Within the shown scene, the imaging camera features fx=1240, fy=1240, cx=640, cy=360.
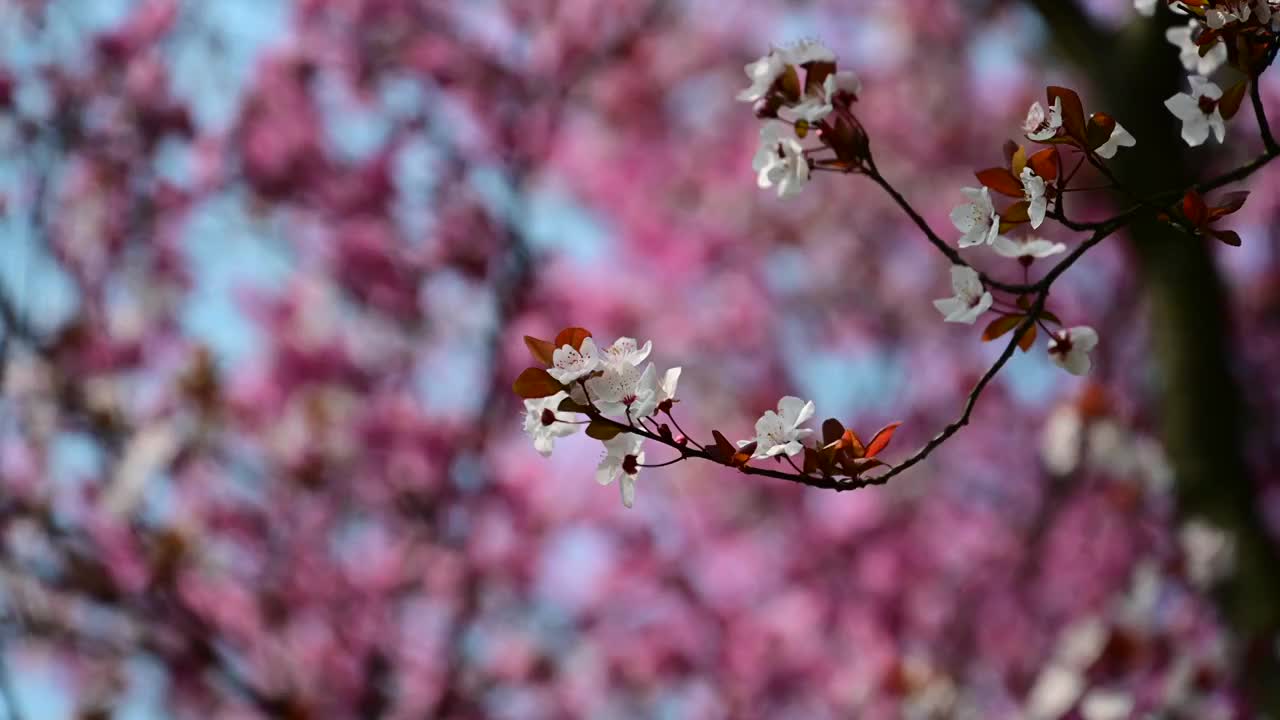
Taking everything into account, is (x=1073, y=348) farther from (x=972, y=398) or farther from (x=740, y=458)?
(x=740, y=458)

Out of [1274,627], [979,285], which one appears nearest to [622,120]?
[1274,627]

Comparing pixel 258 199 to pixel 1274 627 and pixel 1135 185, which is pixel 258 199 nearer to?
pixel 1135 185

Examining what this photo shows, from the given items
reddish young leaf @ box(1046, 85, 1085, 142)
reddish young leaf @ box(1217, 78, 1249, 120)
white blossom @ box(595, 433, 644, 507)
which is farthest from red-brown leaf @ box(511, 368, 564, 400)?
Result: reddish young leaf @ box(1217, 78, 1249, 120)

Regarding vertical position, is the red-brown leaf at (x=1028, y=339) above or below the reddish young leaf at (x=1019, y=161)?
below

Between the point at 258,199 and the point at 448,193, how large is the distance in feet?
2.67

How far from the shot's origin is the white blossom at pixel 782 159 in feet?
5.95

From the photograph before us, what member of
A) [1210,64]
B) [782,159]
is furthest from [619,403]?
[1210,64]

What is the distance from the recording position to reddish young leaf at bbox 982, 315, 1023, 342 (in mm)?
1758

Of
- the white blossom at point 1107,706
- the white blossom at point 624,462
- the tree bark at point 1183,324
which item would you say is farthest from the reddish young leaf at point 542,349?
the tree bark at point 1183,324

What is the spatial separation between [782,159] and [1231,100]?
2.02 feet

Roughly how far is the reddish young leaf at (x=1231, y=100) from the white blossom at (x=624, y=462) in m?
0.92

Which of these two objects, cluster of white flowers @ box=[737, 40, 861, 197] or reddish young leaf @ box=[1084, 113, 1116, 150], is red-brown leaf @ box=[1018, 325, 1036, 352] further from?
cluster of white flowers @ box=[737, 40, 861, 197]

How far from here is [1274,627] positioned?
13.2 feet

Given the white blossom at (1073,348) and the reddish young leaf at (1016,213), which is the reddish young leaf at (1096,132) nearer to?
the reddish young leaf at (1016,213)
